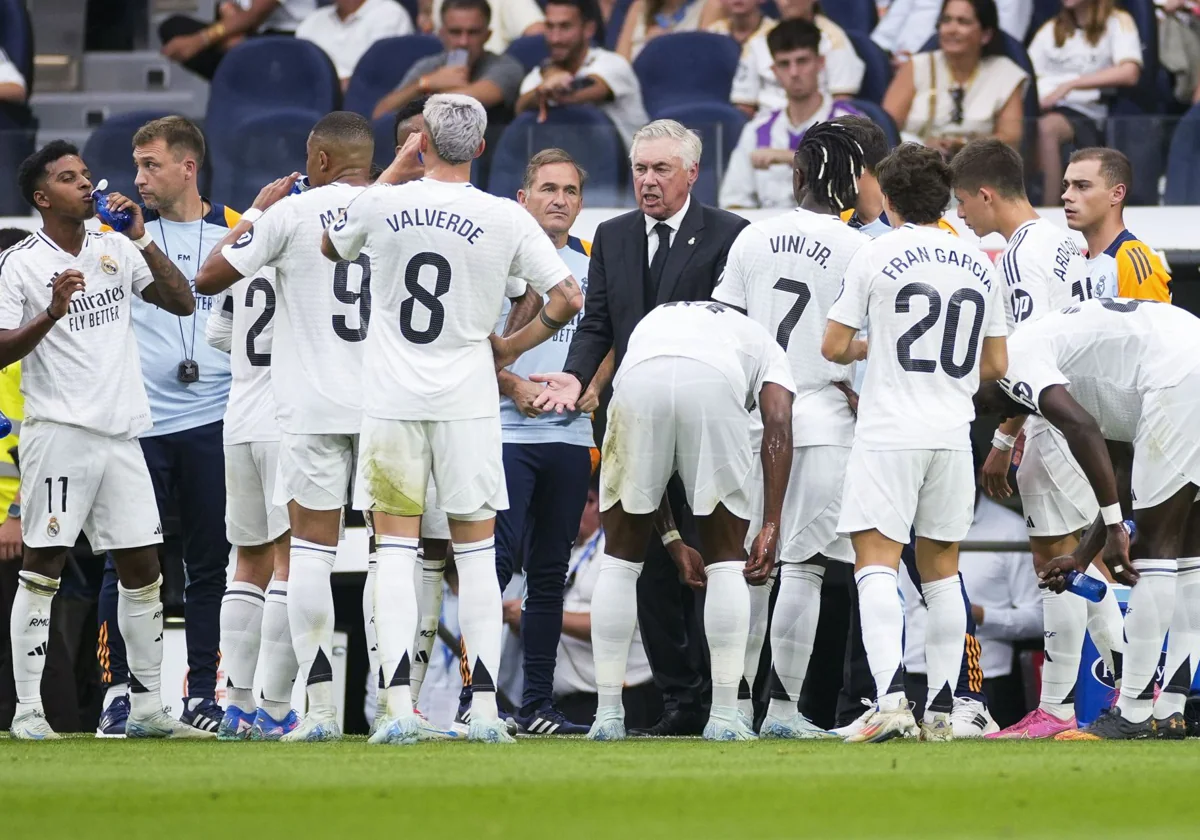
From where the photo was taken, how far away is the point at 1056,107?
1069 centimetres

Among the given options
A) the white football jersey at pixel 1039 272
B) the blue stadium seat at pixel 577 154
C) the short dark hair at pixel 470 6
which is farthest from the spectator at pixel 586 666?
the short dark hair at pixel 470 6

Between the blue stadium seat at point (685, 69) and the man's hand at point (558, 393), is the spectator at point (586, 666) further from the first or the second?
the blue stadium seat at point (685, 69)

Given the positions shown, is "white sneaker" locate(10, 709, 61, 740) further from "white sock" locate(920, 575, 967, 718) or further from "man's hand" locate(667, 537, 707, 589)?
"white sock" locate(920, 575, 967, 718)

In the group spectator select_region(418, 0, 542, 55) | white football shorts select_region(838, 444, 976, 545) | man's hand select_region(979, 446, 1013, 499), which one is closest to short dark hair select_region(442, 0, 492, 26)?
spectator select_region(418, 0, 542, 55)

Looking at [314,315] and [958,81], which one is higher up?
[958,81]

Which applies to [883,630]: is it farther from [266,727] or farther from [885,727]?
[266,727]

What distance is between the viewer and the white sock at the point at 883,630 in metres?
5.28

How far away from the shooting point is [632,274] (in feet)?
21.0

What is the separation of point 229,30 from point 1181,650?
9751mm

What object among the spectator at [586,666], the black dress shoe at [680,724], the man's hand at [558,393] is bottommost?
the spectator at [586,666]

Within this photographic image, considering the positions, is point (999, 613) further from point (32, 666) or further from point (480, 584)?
point (32, 666)

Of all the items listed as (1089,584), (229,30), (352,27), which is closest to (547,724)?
(1089,584)

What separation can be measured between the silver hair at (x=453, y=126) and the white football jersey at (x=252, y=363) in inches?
40.1

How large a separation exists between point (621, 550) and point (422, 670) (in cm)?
103
